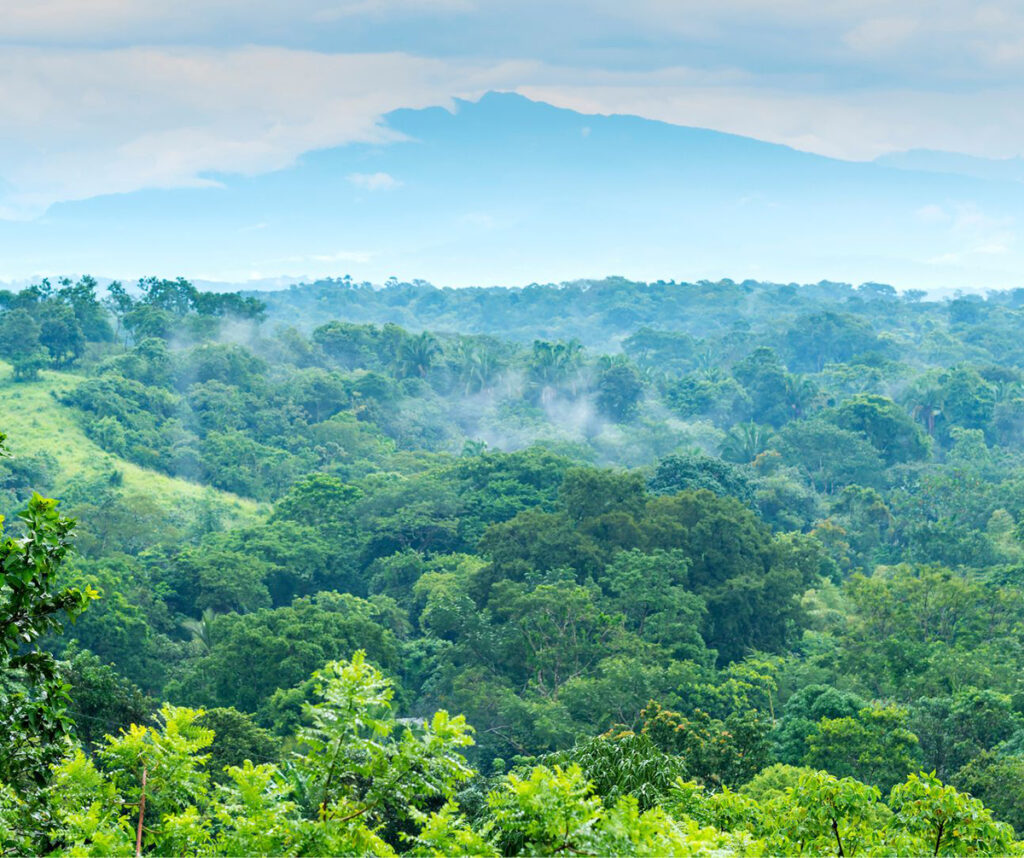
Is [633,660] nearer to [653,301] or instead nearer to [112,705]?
[112,705]

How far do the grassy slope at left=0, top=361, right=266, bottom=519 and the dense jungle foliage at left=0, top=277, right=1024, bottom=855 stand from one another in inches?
11.9

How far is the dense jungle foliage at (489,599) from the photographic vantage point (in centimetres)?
730

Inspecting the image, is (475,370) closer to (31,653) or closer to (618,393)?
(618,393)

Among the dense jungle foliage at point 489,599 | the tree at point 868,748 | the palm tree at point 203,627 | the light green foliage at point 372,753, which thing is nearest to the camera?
the light green foliage at point 372,753

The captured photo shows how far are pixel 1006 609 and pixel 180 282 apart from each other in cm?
5841

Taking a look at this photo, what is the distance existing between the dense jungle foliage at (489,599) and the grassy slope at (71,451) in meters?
0.30

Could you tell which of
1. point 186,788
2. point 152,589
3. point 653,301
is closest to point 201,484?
point 152,589

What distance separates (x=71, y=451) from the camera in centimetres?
4591

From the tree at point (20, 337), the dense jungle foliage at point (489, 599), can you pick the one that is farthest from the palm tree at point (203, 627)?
the tree at point (20, 337)

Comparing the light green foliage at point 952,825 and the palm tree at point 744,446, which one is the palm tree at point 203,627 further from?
the palm tree at point 744,446

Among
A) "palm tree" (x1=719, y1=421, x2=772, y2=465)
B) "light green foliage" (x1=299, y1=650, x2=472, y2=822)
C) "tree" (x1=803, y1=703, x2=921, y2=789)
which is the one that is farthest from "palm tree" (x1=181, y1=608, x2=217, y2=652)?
"palm tree" (x1=719, y1=421, x2=772, y2=465)

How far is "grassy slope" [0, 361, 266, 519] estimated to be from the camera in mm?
Result: 44406

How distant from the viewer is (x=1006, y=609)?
27188 mm

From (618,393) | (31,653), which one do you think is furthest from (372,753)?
(618,393)
